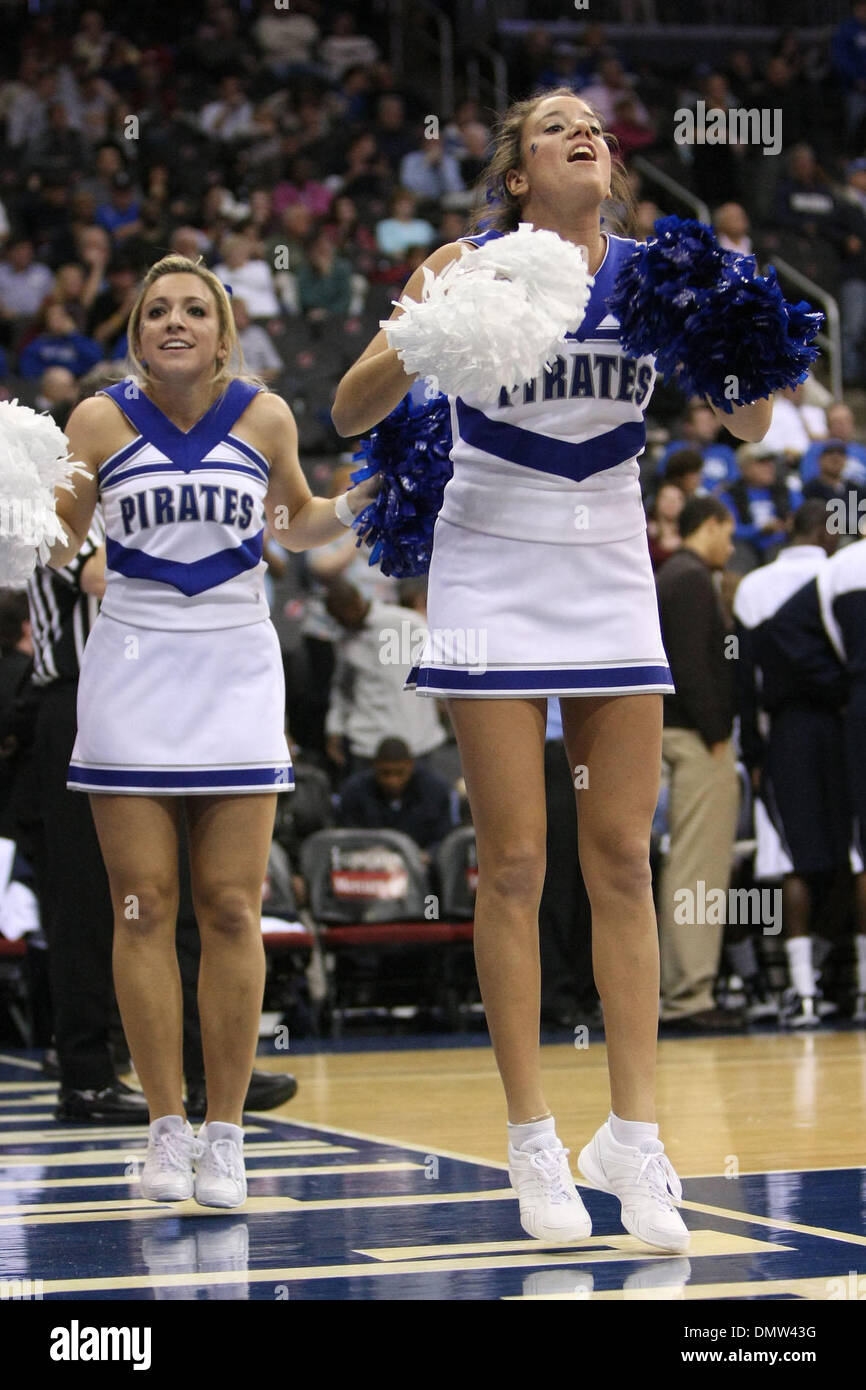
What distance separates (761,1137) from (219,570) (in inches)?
76.4

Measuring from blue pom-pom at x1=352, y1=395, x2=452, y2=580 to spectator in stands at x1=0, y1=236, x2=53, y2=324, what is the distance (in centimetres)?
914

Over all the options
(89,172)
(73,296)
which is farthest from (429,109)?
(73,296)

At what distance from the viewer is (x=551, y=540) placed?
132 inches

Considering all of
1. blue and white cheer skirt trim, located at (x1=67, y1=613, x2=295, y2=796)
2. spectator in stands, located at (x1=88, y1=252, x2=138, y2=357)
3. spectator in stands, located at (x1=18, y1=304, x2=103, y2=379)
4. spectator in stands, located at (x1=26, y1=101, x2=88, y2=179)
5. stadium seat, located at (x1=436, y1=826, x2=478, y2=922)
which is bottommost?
stadium seat, located at (x1=436, y1=826, x2=478, y2=922)

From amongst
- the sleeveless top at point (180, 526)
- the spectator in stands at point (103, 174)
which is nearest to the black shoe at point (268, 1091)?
the sleeveless top at point (180, 526)

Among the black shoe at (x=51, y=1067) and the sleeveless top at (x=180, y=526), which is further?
the black shoe at (x=51, y=1067)

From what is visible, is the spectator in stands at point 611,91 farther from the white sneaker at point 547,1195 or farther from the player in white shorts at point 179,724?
the white sneaker at point 547,1195

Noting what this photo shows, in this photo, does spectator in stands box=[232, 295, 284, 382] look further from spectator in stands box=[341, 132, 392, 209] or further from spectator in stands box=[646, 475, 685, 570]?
spectator in stands box=[646, 475, 685, 570]

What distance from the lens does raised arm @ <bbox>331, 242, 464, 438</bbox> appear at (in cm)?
332

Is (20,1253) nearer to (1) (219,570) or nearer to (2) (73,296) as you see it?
(1) (219,570)

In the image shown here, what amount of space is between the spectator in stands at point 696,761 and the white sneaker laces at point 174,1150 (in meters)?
4.13

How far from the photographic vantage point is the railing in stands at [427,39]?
56.2 ft

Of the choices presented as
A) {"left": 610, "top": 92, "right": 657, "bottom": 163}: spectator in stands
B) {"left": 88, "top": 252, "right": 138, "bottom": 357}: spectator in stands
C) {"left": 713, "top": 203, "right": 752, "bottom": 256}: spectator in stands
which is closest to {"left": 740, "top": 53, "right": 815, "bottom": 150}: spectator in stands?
{"left": 610, "top": 92, "right": 657, "bottom": 163}: spectator in stands

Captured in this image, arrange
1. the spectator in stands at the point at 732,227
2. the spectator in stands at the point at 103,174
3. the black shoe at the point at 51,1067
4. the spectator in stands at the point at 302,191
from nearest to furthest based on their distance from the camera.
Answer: the black shoe at the point at 51,1067 < the spectator in stands at the point at 732,227 < the spectator in stands at the point at 103,174 < the spectator in stands at the point at 302,191
